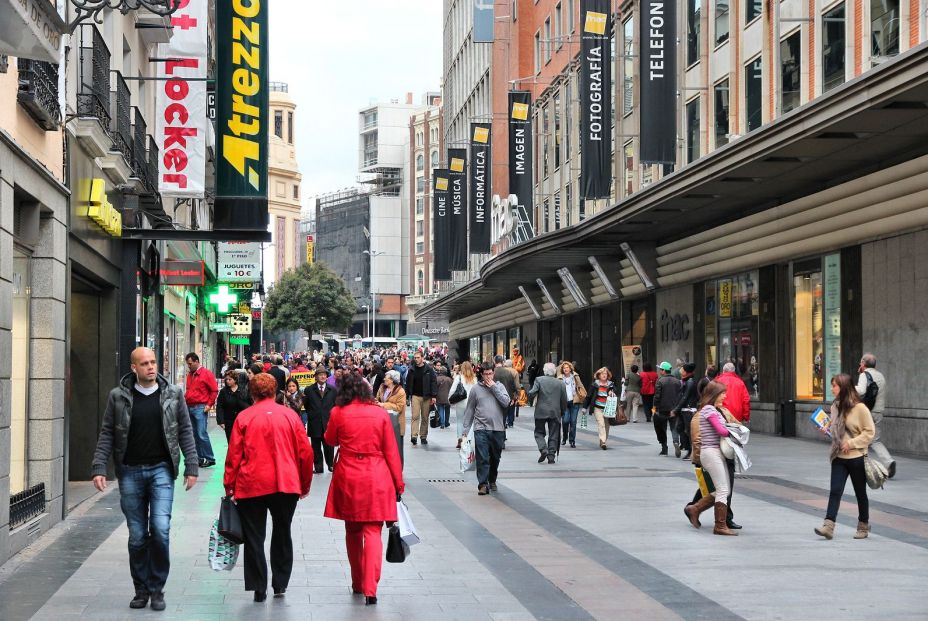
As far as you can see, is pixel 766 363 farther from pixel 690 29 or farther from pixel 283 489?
pixel 283 489

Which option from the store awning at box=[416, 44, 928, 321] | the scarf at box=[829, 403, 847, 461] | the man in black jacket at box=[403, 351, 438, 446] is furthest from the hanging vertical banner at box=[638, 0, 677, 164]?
the scarf at box=[829, 403, 847, 461]

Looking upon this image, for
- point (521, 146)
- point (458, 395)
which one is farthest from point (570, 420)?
point (521, 146)

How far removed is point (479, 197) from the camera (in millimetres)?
46906

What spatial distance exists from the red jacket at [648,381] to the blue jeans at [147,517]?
2142cm

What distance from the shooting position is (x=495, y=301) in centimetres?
5978

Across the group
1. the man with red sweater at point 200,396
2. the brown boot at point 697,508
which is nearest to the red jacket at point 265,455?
the brown boot at point 697,508

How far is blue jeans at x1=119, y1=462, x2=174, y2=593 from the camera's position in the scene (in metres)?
8.48

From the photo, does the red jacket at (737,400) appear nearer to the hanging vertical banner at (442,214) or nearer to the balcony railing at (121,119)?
the balcony railing at (121,119)

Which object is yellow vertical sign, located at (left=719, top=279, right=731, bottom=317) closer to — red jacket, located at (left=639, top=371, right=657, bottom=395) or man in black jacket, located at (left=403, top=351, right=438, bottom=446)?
red jacket, located at (left=639, top=371, right=657, bottom=395)

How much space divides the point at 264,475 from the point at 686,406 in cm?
1287

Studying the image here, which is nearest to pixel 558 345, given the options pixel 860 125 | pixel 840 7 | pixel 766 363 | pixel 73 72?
pixel 766 363

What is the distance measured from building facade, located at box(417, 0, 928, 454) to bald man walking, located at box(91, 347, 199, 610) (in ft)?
31.8

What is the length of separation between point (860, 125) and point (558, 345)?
3015cm

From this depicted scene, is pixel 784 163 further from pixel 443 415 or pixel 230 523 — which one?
pixel 230 523
